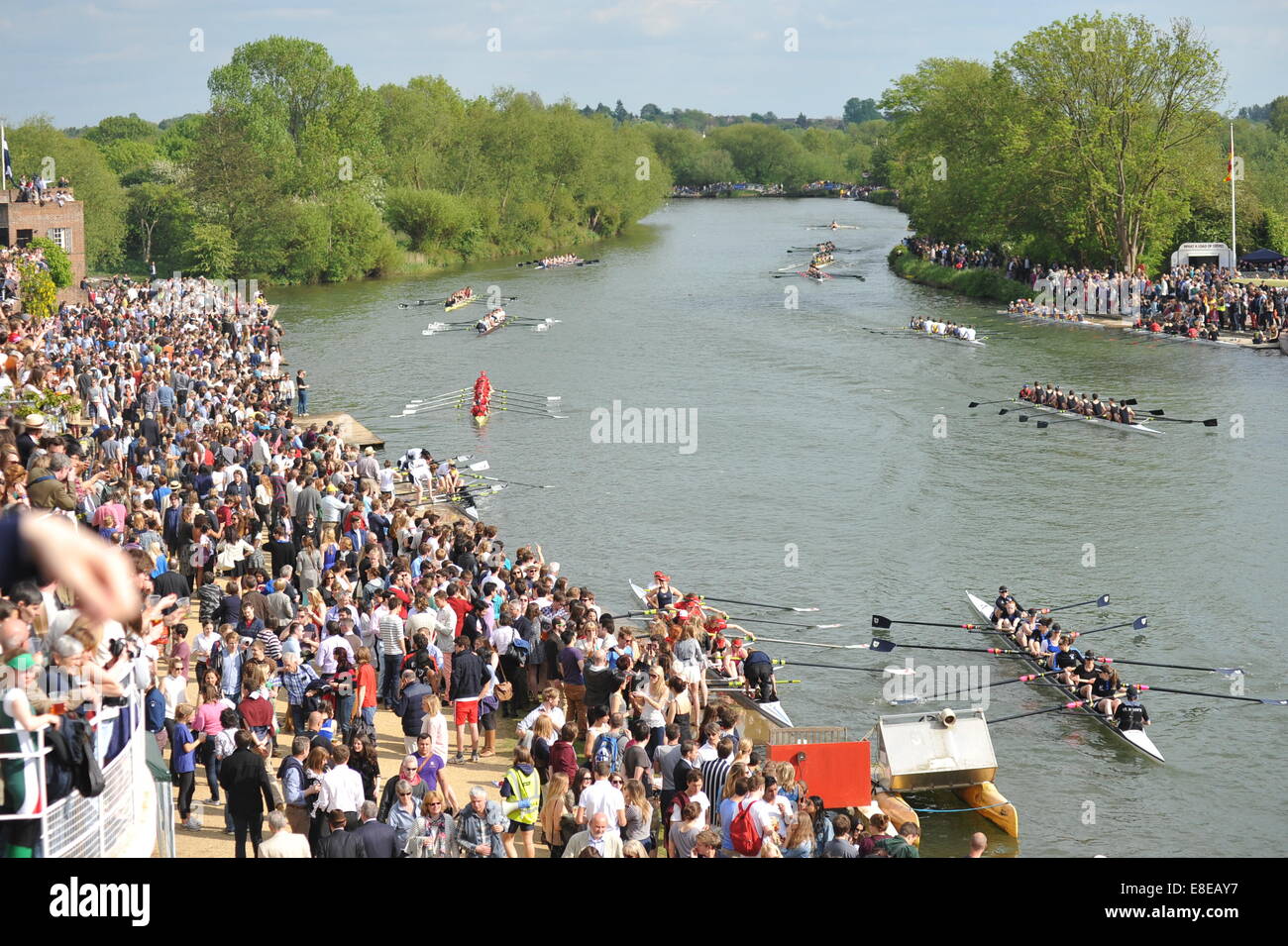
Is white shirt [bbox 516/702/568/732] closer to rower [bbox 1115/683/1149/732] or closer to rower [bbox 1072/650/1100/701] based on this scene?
rower [bbox 1115/683/1149/732]

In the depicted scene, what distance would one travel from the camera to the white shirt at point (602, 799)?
31.7 ft

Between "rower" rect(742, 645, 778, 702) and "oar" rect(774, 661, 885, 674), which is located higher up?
"rower" rect(742, 645, 778, 702)

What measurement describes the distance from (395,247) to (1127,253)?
3852 centimetres

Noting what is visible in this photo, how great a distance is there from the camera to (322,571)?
53.7ft

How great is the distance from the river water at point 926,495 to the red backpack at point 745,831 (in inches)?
226

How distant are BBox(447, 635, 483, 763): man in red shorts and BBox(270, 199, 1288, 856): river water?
5.12 m

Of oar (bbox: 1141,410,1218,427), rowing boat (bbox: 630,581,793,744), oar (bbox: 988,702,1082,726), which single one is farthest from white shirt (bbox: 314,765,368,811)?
oar (bbox: 1141,410,1218,427)

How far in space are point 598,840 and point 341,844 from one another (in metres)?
1.67

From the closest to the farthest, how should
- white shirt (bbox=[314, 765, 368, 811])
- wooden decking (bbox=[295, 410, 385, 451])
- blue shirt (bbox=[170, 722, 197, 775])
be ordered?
white shirt (bbox=[314, 765, 368, 811]), blue shirt (bbox=[170, 722, 197, 775]), wooden decking (bbox=[295, 410, 385, 451])

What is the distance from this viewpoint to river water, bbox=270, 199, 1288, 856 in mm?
17203

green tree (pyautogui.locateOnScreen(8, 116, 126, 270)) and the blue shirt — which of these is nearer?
the blue shirt

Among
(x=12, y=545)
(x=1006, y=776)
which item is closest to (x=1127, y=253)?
(x=1006, y=776)

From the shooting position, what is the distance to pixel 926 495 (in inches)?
1171

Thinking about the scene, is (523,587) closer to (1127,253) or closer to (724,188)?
(1127,253)
